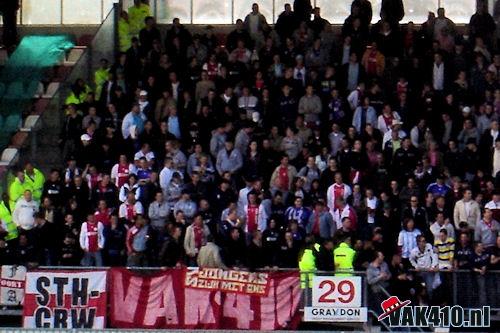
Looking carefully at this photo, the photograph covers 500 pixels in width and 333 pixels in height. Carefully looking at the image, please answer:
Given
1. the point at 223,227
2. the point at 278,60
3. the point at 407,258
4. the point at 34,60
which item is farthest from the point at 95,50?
the point at 407,258

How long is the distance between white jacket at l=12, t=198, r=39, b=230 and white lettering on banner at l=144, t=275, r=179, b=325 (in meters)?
3.09

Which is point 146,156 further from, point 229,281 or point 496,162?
point 496,162

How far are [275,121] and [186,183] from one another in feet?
8.61

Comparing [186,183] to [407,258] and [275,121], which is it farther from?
[407,258]

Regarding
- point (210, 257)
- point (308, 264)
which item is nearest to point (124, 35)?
point (210, 257)

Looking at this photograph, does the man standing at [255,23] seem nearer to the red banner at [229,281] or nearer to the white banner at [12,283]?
the red banner at [229,281]

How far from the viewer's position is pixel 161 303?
96.8 feet

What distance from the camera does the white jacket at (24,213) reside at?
31.5 metres

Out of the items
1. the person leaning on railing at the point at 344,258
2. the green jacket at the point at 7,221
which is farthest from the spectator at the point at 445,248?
the green jacket at the point at 7,221

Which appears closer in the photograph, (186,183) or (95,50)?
(186,183)

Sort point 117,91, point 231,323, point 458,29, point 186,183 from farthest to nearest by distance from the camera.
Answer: point 458,29 → point 117,91 → point 186,183 → point 231,323

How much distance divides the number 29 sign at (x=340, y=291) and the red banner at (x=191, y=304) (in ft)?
1.45

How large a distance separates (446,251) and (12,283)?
7.26m

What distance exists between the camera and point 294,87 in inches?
1345
